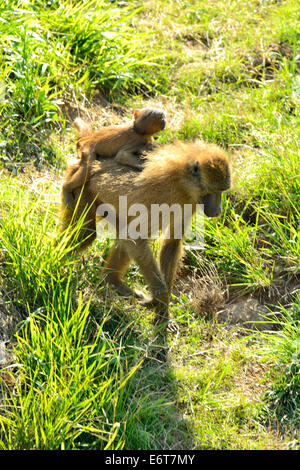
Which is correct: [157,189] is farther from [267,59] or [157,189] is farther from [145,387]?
[267,59]

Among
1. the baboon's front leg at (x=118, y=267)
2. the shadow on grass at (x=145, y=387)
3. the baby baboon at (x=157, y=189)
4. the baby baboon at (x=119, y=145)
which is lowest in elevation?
the shadow on grass at (x=145, y=387)

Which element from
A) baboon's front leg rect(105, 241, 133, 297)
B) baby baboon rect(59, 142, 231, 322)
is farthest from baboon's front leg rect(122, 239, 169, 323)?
baboon's front leg rect(105, 241, 133, 297)

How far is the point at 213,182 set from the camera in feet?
15.2

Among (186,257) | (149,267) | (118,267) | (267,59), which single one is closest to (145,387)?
(149,267)

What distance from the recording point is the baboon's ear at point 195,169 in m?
4.56

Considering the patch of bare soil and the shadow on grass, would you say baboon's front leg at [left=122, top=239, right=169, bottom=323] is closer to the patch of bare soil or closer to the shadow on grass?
the shadow on grass

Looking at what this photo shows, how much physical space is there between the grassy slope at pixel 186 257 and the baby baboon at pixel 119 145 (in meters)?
0.31

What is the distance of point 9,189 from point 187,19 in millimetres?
3580

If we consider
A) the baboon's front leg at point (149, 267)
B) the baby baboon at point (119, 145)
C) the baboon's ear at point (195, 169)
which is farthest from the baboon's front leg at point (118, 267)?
the baboon's ear at point (195, 169)

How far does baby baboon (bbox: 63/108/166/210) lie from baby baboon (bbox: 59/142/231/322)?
6cm

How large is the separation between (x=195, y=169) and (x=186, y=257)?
3.65 ft

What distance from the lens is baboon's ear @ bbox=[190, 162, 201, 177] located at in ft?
15.0

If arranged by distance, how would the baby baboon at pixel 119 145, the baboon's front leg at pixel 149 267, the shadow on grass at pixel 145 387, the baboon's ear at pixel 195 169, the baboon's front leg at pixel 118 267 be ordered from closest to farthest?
the shadow on grass at pixel 145 387, the baboon's ear at pixel 195 169, the baboon's front leg at pixel 149 267, the baby baboon at pixel 119 145, the baboon's front leg at pixel 118 267

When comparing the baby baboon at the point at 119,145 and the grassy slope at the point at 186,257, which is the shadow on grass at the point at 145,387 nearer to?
the grassy slope at the point at 186,257
